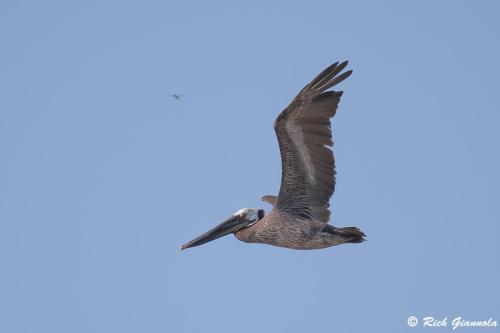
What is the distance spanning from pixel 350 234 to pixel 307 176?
4.07 ft

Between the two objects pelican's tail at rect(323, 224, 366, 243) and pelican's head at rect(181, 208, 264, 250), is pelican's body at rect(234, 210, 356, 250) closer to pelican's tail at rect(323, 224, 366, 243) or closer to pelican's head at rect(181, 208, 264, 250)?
pelican's tail at rect(323, 224, 366, 243)

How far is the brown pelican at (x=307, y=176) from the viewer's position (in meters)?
16.2

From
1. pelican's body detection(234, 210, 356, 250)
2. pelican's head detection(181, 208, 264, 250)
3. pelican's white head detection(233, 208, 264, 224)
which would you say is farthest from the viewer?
pelican's white head detection(233, 208, 264, 224)

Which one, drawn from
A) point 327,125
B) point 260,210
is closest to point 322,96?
point 327,125

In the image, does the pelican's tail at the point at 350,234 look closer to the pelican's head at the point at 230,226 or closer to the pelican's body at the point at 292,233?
the pelican's body at the point at 292,233

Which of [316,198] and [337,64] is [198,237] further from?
[337,64]

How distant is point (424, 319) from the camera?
53.9ft

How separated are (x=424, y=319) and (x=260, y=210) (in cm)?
373

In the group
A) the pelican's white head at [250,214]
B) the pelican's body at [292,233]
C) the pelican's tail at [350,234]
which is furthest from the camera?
the pelican's white head at [250,214]

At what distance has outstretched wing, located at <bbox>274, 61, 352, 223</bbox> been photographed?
53.2 feet

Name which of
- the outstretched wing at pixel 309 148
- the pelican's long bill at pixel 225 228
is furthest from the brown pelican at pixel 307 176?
the pelican's long bill at pixel 225 228

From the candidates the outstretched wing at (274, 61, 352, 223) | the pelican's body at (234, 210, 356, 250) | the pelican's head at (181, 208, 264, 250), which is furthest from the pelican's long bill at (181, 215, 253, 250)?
the outstretched wing at (274, 61, 352, 223)

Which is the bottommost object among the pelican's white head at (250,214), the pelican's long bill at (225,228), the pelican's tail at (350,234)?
the pelican's tail at (350,234)

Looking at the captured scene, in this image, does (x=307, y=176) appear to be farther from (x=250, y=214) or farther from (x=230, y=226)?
(x=230, y=226)
